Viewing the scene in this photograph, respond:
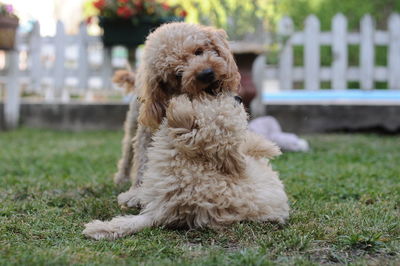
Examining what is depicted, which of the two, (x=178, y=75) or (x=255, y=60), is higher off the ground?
(x=178, y=75)

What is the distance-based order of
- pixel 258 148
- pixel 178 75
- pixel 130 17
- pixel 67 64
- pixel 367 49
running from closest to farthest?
pixel 178 75 → pixel 258 148 → pixel 130 17 → pixel 367 49 → pixel 67 64

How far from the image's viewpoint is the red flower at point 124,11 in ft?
25.7

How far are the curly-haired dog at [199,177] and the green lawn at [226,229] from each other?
7cm

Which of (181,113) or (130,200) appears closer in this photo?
(181,113)

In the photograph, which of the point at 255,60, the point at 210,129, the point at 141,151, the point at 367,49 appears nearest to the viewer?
the point at 210,129

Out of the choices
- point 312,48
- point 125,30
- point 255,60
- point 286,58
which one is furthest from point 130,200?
point 312,48

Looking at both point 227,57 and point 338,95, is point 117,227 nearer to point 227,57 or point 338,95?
point 227,57

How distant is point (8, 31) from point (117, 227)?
6016mm

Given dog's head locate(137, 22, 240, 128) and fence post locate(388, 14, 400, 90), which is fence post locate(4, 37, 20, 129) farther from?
dog's head locate(137, 22, 240, 128)

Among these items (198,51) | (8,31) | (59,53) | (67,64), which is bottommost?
(67,64)

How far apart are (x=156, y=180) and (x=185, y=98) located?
0.41 m

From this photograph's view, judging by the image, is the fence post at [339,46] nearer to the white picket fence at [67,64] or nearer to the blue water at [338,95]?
the blue water at [338,95]

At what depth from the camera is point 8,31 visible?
7.55m

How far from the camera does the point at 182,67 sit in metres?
2.40
